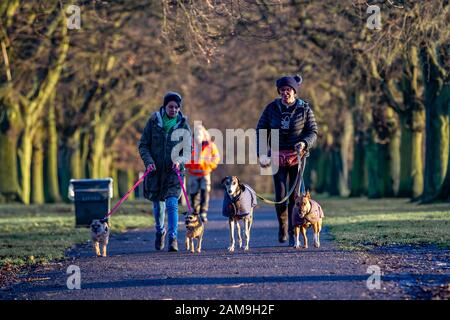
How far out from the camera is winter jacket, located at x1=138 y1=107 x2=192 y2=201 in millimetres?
15734

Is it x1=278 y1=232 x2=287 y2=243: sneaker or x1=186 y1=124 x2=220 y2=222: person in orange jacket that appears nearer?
x1=278 y1=232 x2=287 y2=243: sneaker

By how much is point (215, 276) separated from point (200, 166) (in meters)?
11.1

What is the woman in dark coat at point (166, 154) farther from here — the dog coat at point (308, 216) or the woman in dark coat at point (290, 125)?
the dog coat at point (308, 216)

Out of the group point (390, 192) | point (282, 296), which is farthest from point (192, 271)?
point (390, 192)

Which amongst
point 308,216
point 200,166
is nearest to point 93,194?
point 200,166

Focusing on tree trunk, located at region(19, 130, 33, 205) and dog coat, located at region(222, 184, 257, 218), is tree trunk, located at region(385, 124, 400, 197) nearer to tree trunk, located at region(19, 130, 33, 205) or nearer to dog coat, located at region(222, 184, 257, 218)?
tree trunk, located at region(19, 130, 33, 205)

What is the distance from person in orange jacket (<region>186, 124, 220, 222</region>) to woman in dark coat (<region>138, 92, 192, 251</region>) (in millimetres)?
6977

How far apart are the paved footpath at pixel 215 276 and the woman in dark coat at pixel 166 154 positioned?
0.72 m

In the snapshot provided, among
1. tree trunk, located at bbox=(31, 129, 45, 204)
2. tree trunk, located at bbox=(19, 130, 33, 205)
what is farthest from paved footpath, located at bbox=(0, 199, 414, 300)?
tree trunk, located at bbox=(31, 129, 45, 204)

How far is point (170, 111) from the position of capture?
1570 cm

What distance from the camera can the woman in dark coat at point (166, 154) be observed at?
15.7 meters

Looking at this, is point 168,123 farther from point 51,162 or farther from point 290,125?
point 51,162

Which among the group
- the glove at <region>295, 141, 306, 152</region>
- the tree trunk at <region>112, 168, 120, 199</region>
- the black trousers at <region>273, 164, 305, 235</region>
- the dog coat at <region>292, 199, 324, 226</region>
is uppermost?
the glove at <region>295, 141, 306, 152</region>

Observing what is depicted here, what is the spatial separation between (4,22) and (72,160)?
58.8 ft
